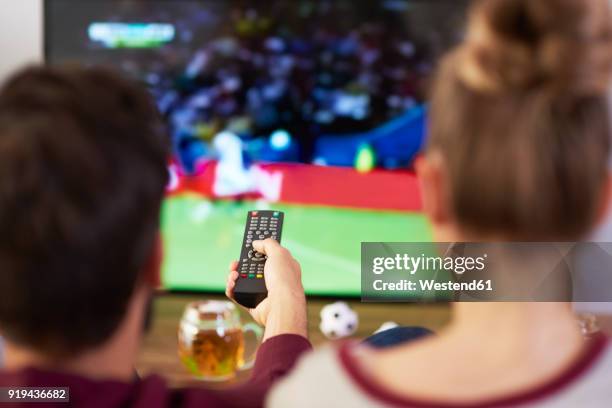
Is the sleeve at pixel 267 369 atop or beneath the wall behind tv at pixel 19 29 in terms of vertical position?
beneath

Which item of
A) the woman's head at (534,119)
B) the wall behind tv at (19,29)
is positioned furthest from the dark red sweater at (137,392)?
the wall behind tv at (19,29)

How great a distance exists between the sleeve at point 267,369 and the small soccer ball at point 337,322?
1401 mm

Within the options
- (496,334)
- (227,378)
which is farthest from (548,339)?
(227,378)

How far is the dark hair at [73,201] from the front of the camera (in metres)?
0.62

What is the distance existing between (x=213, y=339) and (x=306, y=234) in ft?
2.38

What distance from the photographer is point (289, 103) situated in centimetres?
254

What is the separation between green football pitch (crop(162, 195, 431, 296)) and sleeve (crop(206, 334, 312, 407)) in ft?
5.63

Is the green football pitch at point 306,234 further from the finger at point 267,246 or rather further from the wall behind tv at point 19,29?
the finger at point 267,246

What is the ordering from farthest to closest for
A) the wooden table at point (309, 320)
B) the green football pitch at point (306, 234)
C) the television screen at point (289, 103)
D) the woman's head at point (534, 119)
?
the green football pitch at point (306, 234) < the television screen at point (289, 103) < the wooden table at point (309, 320) < the woman's head at point (534, 119)

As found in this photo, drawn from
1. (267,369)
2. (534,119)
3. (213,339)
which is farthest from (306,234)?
(534,119)

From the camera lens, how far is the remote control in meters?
1.03

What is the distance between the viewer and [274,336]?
0.92 meters

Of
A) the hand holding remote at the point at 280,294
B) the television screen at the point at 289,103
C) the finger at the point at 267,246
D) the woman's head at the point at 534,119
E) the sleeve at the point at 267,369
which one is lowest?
the sleeve at the point at 267,369

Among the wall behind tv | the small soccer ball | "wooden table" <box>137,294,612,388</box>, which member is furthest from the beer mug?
the wall behind tv
